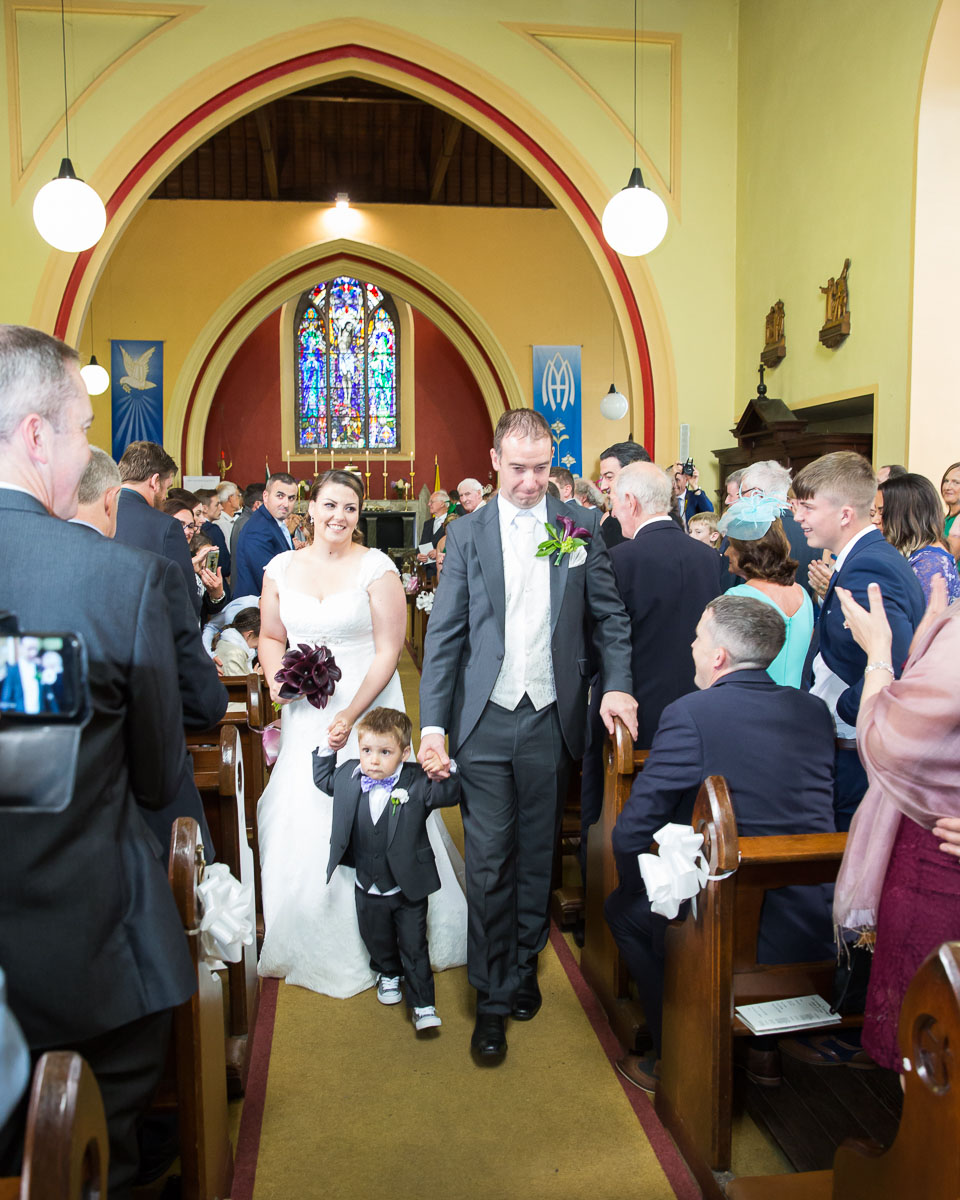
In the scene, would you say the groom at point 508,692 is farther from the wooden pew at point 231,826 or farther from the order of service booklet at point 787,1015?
the order of service booklet at point 787,1015

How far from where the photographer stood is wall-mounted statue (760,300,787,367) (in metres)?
7.24

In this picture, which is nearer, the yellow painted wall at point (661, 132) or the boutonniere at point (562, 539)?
the boutonniere at point (562, 539)

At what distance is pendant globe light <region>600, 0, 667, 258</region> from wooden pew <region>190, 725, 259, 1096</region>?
4904mm

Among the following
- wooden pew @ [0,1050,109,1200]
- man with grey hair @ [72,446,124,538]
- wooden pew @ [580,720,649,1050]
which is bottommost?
wooden pew @ [580,720,649,1050]

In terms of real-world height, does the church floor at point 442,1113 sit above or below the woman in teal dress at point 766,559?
below

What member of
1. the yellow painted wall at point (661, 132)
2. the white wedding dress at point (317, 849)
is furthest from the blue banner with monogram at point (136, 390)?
the white wedding dress at point (317, 849)

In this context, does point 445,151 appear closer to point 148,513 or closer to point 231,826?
point 148,513

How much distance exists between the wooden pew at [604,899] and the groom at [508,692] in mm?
108

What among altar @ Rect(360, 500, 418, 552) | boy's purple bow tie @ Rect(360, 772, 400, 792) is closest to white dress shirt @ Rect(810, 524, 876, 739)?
boy's purple bow tie @ Rect(360, 772, 400, 792)

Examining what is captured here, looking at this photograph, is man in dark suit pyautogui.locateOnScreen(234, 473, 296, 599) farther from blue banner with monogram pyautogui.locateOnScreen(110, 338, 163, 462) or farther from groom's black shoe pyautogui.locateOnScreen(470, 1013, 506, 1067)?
blue banner with monogram pyautogui.locateOnScreen(110, 338, 163, 462)

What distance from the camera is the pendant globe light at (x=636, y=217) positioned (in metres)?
6.38

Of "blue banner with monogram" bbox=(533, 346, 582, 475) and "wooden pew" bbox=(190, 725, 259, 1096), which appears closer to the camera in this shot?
"wooden pew" bbox=(190, 725, 259, 1096)

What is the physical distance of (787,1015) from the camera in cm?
214

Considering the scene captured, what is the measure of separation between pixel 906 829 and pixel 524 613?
132 centimetres
